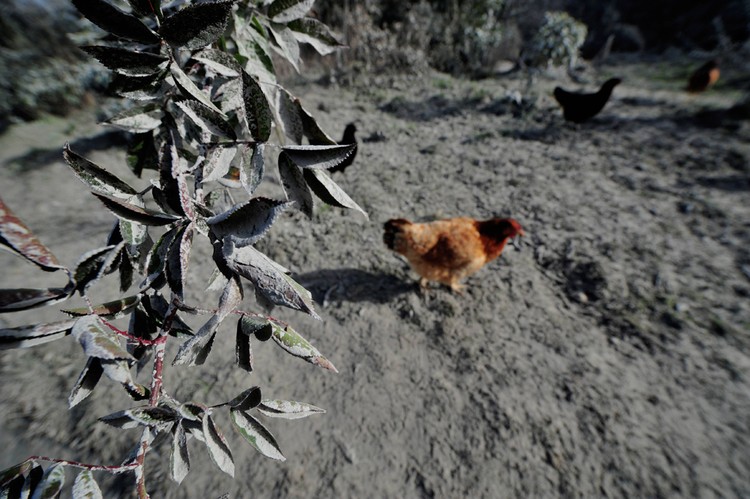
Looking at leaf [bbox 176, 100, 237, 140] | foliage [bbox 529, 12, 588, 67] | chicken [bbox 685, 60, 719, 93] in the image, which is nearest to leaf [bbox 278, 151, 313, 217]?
leaf [bbox 176, 100, 237, 140]

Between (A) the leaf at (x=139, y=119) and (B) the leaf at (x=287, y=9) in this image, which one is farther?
(B) the leaf at (x=287, y=9)

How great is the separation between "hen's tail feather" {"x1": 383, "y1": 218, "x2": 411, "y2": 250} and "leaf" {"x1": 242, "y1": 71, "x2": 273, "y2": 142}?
223cm

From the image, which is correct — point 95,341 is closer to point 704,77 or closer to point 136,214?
point 136,214

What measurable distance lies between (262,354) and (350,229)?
1.79m

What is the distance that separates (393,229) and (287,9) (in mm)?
2078

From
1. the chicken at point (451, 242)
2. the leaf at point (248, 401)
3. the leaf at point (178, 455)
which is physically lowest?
the chicken at point (451, 242)

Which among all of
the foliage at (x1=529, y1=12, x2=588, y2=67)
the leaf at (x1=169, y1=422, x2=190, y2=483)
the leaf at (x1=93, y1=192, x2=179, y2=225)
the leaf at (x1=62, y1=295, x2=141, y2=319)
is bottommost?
the leaf at (x1=169, y1=422, x2=190, y2=483)

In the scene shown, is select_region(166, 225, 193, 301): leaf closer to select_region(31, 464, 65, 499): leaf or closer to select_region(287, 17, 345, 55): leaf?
select_region(31, 464, 65, 499): leaf

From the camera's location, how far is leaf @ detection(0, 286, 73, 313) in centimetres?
41

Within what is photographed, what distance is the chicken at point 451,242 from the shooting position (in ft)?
8.93

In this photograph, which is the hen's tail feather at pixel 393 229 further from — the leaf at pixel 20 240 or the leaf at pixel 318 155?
the leaf at pixel 20 240

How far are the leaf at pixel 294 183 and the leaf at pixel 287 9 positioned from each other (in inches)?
21.1

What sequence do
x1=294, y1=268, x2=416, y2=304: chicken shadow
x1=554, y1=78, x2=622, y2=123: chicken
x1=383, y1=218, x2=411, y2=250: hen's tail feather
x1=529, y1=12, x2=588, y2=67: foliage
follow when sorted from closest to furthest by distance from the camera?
x1=383, y1=218, x2=411, y2=250: hen's tail feather → x1=294, y1=268, x2=416, y2=304: chicken shadow → x1=554, y1=78, x2=622, y2=123: chicken → x1=529, y1=12, x2=588, y2=67: foliage

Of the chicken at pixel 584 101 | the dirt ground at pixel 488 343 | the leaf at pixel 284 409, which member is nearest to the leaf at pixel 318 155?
the leaf at pixel 284 409
